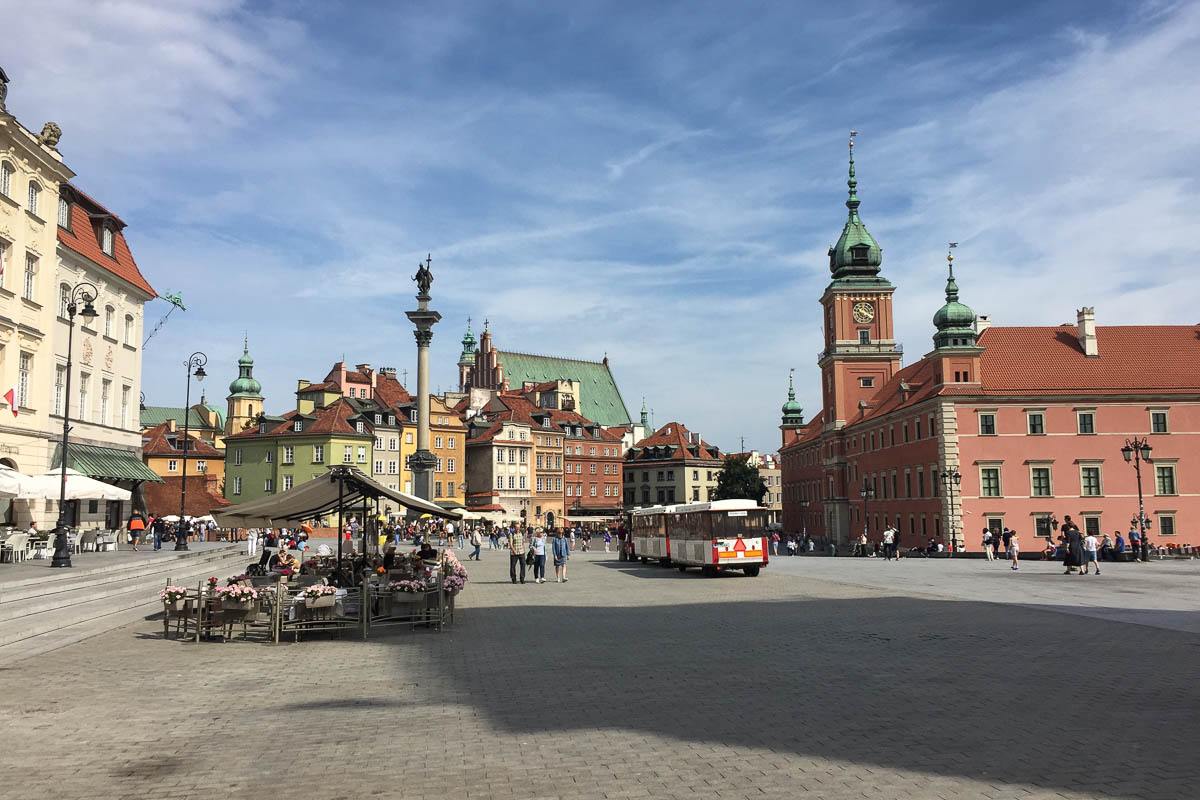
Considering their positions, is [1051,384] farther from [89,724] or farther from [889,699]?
[89,724]

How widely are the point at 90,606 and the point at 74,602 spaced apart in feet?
1.14

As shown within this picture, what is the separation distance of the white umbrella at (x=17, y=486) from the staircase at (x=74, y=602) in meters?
2.68

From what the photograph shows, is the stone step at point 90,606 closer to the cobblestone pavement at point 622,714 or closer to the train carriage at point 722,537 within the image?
the cobblestone pavement at point 622,714

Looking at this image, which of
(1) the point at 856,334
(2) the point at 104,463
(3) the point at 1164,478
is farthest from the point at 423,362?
(1) the point at 856,334

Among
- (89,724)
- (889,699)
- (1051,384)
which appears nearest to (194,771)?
(89,724)

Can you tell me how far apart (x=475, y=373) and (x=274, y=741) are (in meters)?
127

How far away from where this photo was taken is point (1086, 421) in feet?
197

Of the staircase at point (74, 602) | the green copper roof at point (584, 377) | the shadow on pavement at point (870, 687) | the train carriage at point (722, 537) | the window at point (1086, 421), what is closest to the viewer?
the shadow on pavement at point (870, 687)

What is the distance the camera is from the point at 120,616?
61.8 feet

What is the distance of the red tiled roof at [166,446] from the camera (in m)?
89.2

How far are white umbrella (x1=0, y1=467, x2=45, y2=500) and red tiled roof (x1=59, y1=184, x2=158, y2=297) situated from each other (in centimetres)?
1161

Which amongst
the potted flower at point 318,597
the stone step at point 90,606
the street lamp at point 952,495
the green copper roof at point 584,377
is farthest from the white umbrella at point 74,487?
the green copper roof at point 584,377

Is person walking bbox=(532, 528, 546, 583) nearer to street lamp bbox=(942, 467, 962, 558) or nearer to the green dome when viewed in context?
street lamp bbox=(942, 467, 962, 558)

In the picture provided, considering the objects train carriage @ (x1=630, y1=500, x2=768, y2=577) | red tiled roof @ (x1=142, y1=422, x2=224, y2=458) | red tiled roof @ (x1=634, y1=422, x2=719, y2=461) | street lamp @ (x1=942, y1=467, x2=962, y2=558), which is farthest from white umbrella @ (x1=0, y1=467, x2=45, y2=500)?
red tiled roof @ (x1=634, y1=422, x2=719, y2=461)
